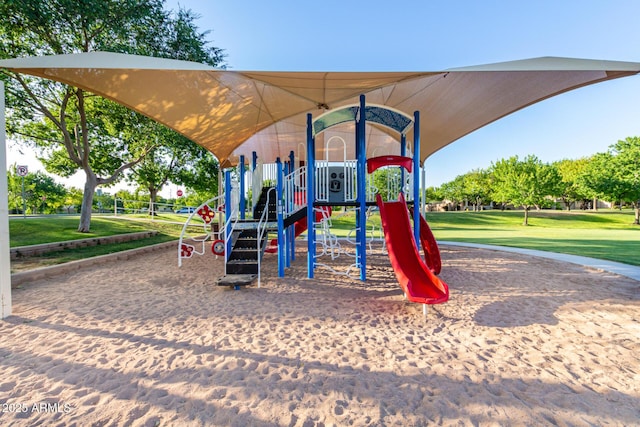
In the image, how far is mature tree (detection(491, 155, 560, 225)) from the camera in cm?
3334

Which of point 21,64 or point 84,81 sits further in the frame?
point 84,81

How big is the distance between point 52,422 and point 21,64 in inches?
213

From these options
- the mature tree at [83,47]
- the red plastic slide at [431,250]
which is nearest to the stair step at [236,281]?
the red plastic slide at [431,250]

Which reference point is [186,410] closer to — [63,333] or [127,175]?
[63,333]

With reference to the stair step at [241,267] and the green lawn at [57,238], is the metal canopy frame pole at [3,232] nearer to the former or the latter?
the stair step at [241,267]

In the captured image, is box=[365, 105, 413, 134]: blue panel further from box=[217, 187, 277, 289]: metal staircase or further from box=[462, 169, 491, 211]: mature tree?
box=[462, 169, 491, 211]: mature tree

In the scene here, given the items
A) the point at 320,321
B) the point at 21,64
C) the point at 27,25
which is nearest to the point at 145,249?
the point at 21,64

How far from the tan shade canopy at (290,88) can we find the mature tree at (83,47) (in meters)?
7.03

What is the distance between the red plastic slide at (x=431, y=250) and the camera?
7098mm

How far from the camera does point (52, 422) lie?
7.38 feet

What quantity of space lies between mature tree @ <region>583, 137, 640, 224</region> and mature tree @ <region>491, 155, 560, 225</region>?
3.97 m

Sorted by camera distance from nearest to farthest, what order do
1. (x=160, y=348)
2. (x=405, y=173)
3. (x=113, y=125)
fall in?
(x=160, y=348), (x=405, y=173), (x=113, y=125)

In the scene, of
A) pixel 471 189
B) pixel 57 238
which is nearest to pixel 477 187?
pixel 471 189

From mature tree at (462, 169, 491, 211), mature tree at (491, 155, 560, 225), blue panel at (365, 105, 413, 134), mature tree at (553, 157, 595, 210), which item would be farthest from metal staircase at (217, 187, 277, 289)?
mature tree at (462, 169, 491, 211)
